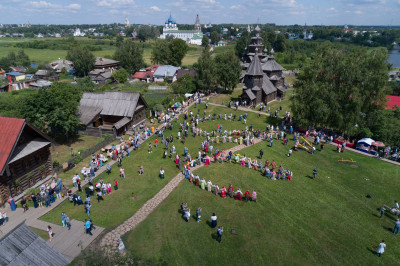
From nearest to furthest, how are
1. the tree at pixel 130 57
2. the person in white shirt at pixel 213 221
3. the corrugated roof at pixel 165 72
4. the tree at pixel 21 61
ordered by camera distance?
the person in white shirt at pixel 213 221, the corrugated roof at pixel 165 72, the tree at pixel 130 57, the tree at pixel 21 61

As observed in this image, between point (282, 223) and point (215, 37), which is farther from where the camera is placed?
point (215, 37)

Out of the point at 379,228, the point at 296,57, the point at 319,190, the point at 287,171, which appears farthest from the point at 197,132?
the point at 296,57

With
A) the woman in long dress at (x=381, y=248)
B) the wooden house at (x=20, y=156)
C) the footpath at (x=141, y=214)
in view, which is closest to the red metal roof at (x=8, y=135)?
the wooden house at (x=20, y=156)

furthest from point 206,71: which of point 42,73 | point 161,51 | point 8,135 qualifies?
point 42,73

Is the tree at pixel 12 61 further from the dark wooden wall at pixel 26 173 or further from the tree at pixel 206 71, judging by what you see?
the dark wooden wall at pixel 26 173

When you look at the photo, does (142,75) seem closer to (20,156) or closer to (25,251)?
(20,156)

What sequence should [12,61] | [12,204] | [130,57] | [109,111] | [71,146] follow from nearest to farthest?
[12,204]
[71,146]
[109,111]
[130,57]
[12,61]

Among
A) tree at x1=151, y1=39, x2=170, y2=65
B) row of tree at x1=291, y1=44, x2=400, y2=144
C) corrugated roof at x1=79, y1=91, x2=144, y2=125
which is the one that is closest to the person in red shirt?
row of tree at x1=291, y1=44, x2=400, y2=144
